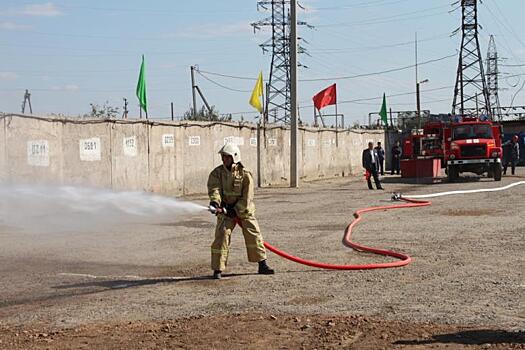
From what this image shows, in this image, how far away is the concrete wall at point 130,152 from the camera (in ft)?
60.5

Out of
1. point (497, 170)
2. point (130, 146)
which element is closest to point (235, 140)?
point (130, 146)

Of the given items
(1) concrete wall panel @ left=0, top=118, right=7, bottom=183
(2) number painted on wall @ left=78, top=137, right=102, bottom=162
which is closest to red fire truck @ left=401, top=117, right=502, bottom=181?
(2) number painted on wall @ left=78, top=137, right=102, bottom=162

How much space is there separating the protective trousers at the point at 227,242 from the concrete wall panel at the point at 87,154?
11.1 m

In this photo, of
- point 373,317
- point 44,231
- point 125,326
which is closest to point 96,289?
point 125,326

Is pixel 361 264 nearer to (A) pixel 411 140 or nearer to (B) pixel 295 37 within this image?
(B) pixel 295 37

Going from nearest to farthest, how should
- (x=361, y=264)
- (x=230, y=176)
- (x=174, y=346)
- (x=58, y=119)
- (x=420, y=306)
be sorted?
(x=174, y=346)
(x=420, y=306)
(x=230, y=176)
(x=361, y=264)
(x=58, y=119)

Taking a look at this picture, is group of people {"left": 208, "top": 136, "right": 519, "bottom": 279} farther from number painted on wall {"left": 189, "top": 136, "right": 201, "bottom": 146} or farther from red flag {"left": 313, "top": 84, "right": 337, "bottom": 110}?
red flag {"left": 313, "top": 84, "right": 337, "bottom": 110}

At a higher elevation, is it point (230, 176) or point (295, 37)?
point (295, 37)

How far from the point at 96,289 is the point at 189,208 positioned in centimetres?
304

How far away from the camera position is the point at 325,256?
446 inches

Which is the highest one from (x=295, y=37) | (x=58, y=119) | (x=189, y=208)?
(x=295, y=37)

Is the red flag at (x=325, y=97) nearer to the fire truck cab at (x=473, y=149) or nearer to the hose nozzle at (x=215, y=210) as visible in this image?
the fire truck cab at (x=473, y=149)

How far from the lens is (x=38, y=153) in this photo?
18828mm

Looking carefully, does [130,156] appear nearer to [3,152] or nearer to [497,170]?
[3,152]
